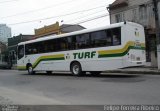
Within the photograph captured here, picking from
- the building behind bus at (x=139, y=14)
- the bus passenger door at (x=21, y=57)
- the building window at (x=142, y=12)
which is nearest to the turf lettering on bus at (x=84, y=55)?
the bus passenger door at (x=21, y=57)

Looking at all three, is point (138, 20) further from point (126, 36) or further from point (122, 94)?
point (122, 94)

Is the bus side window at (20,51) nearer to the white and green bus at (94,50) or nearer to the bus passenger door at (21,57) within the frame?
the bus passenger door at (21,57)

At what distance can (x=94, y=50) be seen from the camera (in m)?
19.8

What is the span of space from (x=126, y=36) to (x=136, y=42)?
110 cm

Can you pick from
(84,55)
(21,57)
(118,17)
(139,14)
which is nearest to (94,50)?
(84,55)


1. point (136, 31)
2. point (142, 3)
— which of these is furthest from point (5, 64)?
point (136, 31)

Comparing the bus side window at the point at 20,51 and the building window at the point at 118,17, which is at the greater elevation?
the building window at the point at 118,17

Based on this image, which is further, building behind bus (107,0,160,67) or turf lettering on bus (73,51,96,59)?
building behind bus (107,0,160,67)

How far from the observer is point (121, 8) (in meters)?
34.8

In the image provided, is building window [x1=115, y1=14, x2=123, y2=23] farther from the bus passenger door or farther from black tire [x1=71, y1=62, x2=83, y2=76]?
black tire [x1=71, y1=62, x2=83, y2=76]

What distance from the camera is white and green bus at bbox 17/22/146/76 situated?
18.2 meters

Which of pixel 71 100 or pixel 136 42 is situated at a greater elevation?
pixel 136 42

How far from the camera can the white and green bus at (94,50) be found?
18203 mm

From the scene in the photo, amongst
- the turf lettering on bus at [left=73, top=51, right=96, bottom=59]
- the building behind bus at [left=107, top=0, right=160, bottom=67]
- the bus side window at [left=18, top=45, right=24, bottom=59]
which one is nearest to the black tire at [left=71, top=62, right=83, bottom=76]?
the turf lettering on bus at [left=73, top=51, right=96, bottom=59]
